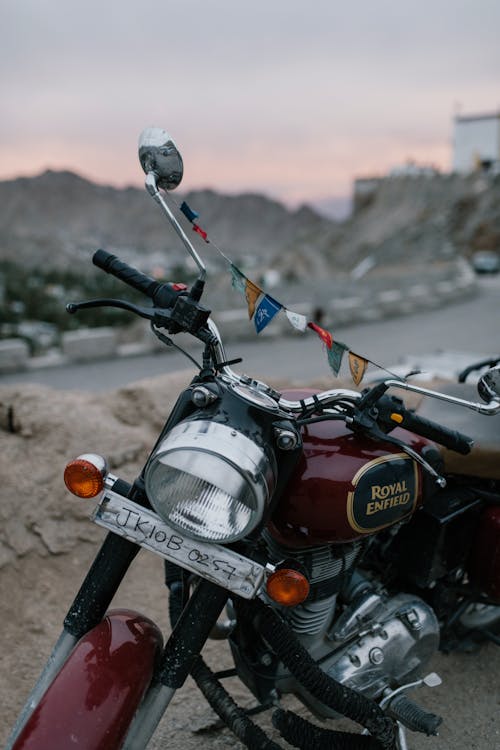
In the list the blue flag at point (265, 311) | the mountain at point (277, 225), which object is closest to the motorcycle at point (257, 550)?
the blue flag at point (265, 311)

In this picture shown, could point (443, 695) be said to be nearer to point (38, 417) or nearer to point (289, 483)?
point (289, 483)

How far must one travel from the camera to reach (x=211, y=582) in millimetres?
1738

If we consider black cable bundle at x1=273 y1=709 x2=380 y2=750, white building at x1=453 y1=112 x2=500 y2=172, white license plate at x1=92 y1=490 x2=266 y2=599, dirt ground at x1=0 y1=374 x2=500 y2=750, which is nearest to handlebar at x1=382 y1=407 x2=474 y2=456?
white license plate at x1=92 y1=490 x2=266 y2=599

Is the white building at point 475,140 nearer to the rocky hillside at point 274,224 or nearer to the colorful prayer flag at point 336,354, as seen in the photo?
the rocky hillside at point 274,224

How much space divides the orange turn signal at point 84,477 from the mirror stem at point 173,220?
54 centimetres

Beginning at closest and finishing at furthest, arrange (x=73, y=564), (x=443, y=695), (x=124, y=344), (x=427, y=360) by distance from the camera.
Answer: (x=443, y=695)
(x=73, y=564)
(x=427, y=360)
(x=124, y=344)

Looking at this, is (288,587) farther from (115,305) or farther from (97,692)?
(115,305)

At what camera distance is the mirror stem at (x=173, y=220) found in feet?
5.74

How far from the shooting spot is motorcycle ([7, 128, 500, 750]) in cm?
161

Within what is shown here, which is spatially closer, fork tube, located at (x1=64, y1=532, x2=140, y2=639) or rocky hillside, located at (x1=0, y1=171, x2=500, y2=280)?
fork tube, located at (x1=64, y1=532, x2=140, y2=639)

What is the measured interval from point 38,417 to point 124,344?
26.4ft

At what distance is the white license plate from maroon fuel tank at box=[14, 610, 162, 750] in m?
0.28

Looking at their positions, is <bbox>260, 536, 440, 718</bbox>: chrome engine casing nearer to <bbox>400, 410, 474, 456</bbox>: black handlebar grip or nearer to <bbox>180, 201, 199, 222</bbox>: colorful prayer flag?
<bbox>400, 410, 474, 456</bbox>: black handlebar grip

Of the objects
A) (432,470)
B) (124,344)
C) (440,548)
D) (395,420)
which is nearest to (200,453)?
(395,420)
